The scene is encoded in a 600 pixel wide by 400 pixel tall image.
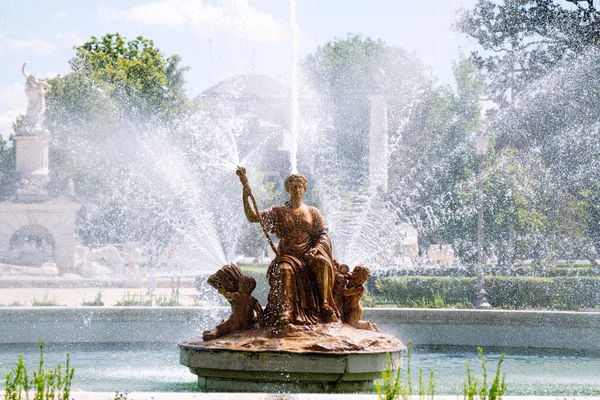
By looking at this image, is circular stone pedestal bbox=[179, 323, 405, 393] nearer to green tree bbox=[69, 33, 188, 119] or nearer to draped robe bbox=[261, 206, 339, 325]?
draped robe bbox=[261, 206, 339, 325]

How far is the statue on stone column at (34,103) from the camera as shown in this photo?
35250mm

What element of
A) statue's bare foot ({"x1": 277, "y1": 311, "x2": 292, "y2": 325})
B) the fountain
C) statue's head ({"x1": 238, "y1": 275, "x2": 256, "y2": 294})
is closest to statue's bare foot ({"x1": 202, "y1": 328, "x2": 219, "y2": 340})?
the fountain

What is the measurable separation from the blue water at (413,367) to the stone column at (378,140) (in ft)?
74.9

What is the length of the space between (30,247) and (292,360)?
26.1 m

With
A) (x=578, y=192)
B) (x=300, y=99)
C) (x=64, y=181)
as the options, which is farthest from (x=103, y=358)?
(x=300, y=99)

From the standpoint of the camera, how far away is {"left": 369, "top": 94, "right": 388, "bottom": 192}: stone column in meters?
36.4

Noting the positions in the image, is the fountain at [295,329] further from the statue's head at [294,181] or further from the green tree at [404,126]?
A: the green tree at [404,126]

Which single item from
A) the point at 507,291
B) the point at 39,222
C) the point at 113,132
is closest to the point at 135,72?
the point at 113,132

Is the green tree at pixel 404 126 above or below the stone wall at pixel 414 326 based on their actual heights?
above

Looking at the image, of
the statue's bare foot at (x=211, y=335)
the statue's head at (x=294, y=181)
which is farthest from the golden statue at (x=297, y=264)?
the statue's bare foot at (x=211, y=335)

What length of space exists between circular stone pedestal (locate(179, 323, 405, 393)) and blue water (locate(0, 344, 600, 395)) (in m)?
0.92

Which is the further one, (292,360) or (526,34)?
(526,34)

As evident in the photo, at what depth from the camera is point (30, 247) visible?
107 feet

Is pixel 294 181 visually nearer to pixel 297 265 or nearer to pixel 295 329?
pixel 297 265
